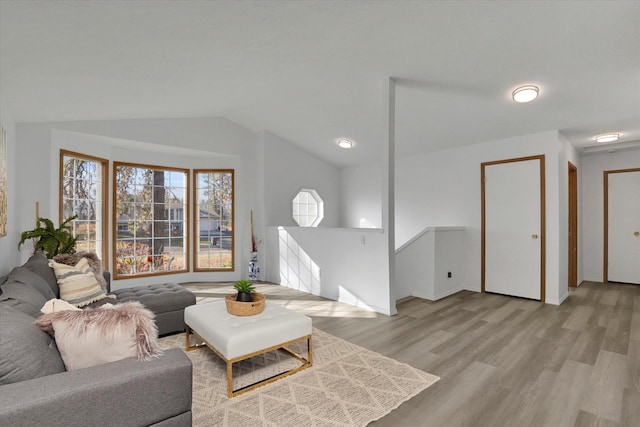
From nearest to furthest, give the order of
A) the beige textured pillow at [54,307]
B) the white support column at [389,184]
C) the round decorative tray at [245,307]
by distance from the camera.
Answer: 1. the beige textured pillow at [54,307]
2. the round decorative tray at [245,307]
3. the white support column at [389,184]

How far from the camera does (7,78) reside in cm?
246

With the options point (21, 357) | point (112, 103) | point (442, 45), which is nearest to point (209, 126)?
point (112, 103)

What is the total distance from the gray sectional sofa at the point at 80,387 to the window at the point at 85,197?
11.1 ft

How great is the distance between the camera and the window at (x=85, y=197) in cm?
419

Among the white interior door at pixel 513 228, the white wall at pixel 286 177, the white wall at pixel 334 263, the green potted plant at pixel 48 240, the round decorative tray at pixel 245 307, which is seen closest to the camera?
the round decorative tray at pixel 245 307

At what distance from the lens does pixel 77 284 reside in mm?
2738

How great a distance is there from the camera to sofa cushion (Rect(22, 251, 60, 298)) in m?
2.56

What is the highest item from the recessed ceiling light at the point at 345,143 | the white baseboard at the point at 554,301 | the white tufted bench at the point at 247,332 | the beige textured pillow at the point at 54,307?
the recessed ceiling light at the point at 345,143

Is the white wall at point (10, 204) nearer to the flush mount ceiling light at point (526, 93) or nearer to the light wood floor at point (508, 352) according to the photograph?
the light wood floor at point (508, 352)

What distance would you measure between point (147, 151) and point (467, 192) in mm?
5172

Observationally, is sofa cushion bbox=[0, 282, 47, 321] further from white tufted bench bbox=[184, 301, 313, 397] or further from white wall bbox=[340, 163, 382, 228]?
white wall bbox=[340, 163, 382, 228]

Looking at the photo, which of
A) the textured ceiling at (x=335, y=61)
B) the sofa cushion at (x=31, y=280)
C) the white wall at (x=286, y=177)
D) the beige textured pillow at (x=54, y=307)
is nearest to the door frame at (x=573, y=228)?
the textured ceiling at (x=335, y=61)

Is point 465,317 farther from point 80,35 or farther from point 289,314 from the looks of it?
point 80,35

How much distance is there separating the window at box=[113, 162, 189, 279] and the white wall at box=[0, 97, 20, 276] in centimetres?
137
